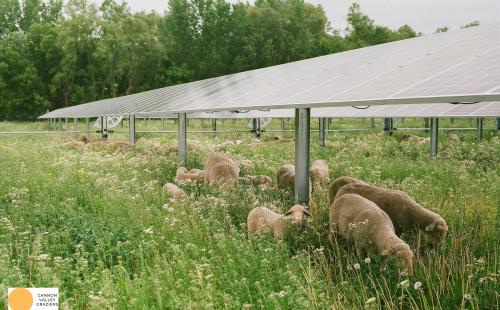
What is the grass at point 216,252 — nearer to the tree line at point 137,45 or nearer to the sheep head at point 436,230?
the sheep head at point 436,230

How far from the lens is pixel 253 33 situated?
67.7 meters

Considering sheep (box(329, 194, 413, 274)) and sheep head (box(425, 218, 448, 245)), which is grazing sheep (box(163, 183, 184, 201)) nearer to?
sheep (box(329, 194, 413, 274))

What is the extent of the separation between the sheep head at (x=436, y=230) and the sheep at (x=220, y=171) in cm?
399

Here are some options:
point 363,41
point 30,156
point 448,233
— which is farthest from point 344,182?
point 363,41

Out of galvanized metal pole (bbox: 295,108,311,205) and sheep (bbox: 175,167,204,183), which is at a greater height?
galvanized metal pole (bbox: 295,108,311,205)

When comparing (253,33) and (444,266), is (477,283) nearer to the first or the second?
(444,266)

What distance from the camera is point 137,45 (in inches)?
2501

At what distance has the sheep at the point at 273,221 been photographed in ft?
18.4

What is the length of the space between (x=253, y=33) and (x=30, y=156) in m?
56.4

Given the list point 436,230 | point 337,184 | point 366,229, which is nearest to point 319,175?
point 337,184

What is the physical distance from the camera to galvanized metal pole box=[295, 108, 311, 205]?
7.36 m

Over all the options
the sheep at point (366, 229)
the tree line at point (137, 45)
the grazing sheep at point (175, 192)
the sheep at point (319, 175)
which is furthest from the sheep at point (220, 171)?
the tree line at point (137, 45)

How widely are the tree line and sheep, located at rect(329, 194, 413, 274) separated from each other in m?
56.4

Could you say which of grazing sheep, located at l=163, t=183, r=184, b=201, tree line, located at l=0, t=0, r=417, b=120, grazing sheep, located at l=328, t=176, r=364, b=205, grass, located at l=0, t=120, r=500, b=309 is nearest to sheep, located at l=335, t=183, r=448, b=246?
grass, located at l=0, t=120, r=500, b=309
